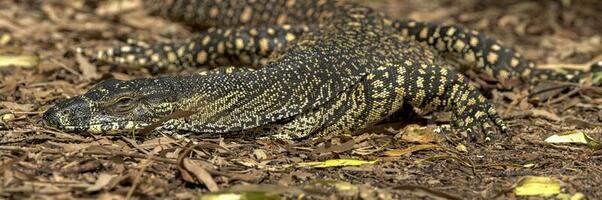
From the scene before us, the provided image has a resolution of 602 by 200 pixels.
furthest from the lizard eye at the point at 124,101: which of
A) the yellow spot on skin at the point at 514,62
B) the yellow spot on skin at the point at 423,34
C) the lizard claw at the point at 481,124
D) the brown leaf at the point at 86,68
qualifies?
the yellow spot on skin at the point at 514,62

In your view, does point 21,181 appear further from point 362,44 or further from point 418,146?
point 362,44

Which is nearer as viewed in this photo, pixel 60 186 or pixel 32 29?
pixel 60 186

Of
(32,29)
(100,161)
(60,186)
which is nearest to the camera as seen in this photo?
(60,186)

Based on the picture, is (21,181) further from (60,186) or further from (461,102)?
(461,102)

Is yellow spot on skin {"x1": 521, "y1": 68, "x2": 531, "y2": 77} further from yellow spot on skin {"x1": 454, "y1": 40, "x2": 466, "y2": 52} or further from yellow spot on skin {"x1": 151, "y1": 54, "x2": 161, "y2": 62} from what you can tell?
yellow spot on skin {"x1": 151, "y1": 54, "x2": 161, "y2": 62}

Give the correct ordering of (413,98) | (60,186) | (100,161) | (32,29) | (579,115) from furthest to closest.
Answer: (32,29) → (579,115) → (413,98) → (100,161) → (60,186)

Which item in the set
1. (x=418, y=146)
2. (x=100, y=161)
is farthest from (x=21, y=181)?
(x=418, y=146)

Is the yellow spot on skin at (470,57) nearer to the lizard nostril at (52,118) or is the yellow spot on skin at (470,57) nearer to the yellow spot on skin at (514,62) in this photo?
the yellow spot on skin at (514,62)

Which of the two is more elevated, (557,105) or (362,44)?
(362,44)
